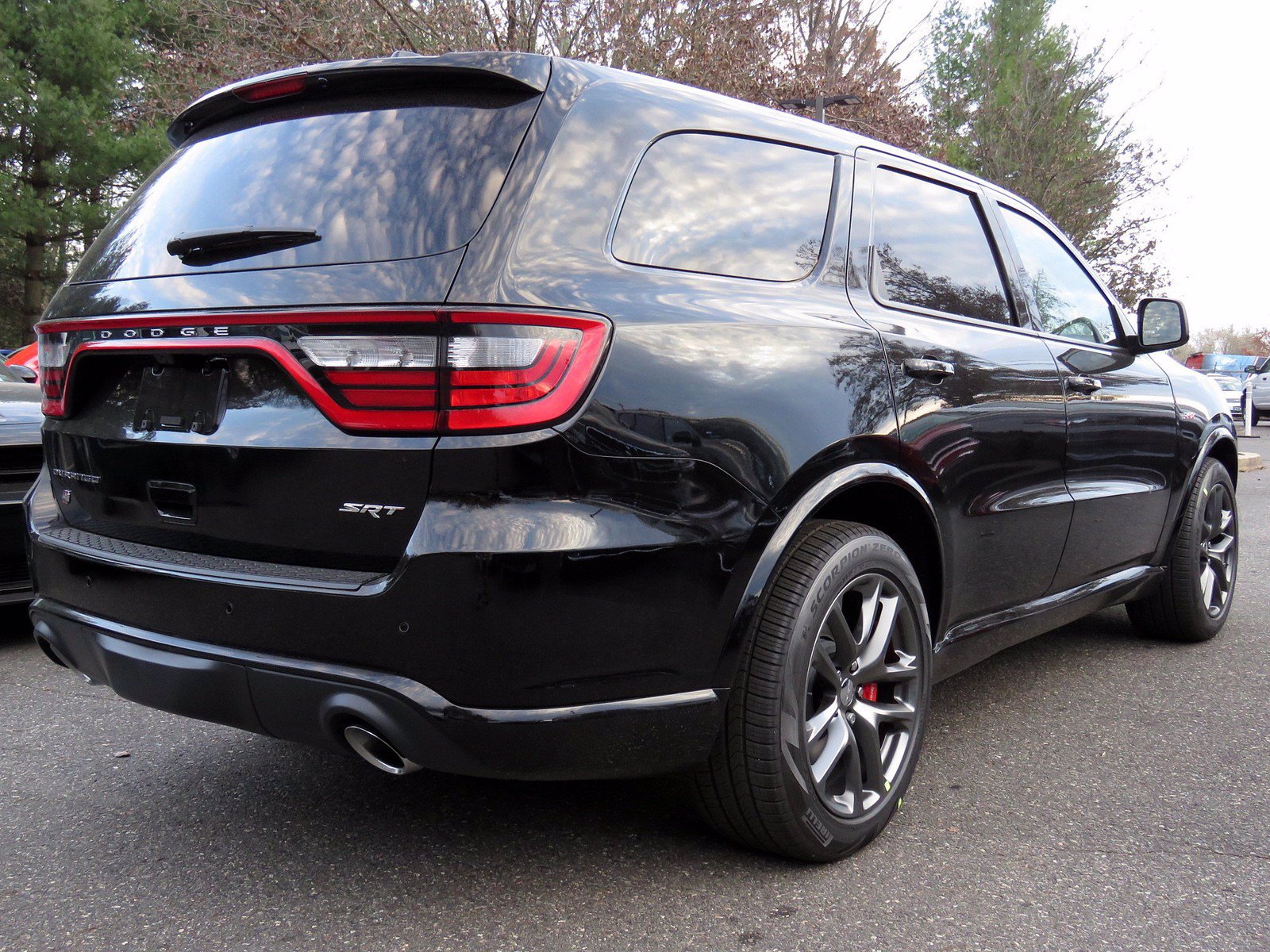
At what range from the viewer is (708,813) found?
2.46m

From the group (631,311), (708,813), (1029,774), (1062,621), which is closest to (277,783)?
(708,813)

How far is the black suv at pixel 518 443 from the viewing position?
2002 mm

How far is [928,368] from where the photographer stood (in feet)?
9.29

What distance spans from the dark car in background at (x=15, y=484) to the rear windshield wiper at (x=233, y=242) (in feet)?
7.65

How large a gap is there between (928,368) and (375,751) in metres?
1.60

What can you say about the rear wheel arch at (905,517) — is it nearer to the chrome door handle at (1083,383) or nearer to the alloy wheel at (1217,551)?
the chrome door handle at (1083,383)

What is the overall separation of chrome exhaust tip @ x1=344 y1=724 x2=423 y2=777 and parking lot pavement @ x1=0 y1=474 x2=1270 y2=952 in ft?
1.14

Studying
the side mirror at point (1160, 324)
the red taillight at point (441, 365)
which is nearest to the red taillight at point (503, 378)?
the red taillight at point (441, 365)

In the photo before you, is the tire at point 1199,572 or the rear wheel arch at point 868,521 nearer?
the rear wheel arch at point 868,521

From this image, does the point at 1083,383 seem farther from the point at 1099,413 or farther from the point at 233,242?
the point at 233,242

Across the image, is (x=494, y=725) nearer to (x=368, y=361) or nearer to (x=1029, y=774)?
(x=368, y=361)

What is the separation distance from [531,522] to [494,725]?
372 millimetres

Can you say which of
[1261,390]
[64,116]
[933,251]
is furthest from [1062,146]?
[933,251]

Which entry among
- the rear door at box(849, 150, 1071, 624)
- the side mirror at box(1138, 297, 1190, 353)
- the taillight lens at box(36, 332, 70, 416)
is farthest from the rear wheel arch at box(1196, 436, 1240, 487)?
the taillight lens at box(36, 332, 70, 416)
